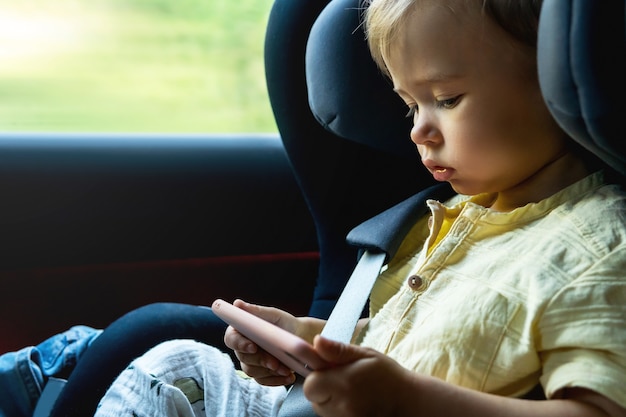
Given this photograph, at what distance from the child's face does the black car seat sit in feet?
0.40

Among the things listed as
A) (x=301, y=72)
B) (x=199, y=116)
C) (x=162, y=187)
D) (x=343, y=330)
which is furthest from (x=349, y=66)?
(x=199, y=116)

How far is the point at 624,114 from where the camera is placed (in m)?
0.74

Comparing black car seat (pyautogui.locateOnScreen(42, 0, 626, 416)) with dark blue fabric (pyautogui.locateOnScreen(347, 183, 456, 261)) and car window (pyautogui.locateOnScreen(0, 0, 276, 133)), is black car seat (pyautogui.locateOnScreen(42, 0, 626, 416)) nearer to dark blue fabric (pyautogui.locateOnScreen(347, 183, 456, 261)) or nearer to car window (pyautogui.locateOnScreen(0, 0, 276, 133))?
dark blue fabric (pyautogui.locateOnScreen(347, 183, 456, 261))

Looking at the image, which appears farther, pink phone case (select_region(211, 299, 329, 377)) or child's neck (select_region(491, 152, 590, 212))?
child's neck (select_region(491, 152, 590, 212))

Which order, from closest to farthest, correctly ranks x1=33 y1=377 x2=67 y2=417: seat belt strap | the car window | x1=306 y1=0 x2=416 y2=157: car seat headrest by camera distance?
x1=306 y1=0 x2=416 y2=157: car seat headrest < x1=33 y1=377 x2=67 y2=417: seat belt strap < the car window

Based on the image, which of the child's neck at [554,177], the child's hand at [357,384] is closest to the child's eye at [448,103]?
the child's neck at [554,177]

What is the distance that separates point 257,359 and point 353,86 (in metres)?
0.37

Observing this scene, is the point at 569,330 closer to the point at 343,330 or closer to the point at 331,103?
the point at 343,330

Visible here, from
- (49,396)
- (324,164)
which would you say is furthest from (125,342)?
(324,164)

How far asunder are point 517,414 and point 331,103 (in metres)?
0.52

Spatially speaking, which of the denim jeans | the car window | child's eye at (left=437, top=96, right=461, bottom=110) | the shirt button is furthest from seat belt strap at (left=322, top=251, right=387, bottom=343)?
the car window

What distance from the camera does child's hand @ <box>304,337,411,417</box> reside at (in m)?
0.75

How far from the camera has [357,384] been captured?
29.5 inches

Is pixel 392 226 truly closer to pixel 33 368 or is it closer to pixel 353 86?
pixel 353 86
